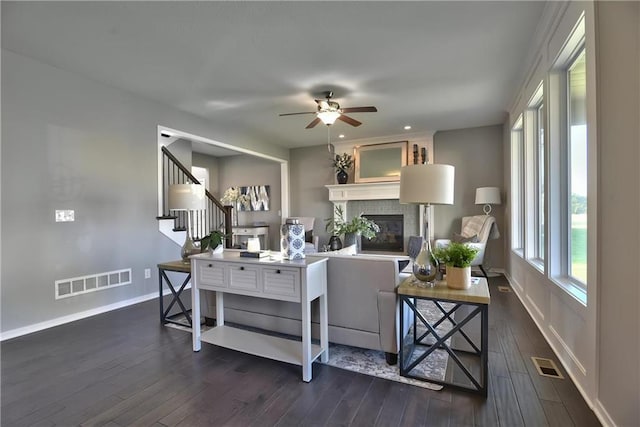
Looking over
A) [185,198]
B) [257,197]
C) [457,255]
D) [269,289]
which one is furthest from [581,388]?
[257,197]

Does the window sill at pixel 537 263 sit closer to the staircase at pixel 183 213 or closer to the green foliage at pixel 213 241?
the green foliage at pixel 213 241

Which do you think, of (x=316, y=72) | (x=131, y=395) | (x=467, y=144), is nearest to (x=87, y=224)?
(x=131, y=395)

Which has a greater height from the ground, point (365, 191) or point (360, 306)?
point (365, 191)

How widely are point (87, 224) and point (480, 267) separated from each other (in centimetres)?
584

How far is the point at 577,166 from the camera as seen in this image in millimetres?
2398

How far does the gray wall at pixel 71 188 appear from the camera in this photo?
3.00 m

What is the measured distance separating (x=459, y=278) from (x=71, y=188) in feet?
13.3

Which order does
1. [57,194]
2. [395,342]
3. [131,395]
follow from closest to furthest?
1. [131,395]
2. [395,342]
3. [57,194]

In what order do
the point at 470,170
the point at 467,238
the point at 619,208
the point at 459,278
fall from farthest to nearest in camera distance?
the point at 470,170
the point at 467,238
the point at 459,278
the point at 619,208

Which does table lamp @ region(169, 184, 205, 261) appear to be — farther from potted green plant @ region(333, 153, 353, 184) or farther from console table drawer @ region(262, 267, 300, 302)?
potted green plant @ region(333, 153, 353, 184)

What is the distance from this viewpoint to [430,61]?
10.7 ft

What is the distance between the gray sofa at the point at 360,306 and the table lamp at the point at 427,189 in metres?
0.22

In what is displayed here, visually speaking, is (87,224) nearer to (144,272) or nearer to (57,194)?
(57,194)

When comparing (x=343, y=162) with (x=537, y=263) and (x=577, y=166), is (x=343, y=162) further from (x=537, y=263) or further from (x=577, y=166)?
(x=577, y=166)
